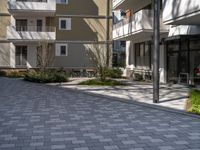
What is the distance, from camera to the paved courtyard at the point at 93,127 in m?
6.70

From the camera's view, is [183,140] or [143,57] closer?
[183,140]

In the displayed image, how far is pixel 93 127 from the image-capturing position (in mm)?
8281

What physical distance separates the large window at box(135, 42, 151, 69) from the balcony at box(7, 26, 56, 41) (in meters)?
8.83

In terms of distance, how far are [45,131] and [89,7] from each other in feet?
92.1

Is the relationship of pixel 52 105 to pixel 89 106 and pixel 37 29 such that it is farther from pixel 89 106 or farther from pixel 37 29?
pixel 37 29

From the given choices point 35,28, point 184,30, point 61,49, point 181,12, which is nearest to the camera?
point 181,12

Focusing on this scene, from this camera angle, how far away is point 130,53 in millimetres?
29422

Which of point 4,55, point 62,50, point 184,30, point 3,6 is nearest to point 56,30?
point 62,50

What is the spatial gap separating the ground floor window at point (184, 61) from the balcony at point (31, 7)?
1427 centimetres

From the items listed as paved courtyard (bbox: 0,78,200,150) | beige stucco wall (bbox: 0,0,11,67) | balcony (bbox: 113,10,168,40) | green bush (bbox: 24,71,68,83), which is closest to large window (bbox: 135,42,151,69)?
balcony (bbox: 113,10,168,40)

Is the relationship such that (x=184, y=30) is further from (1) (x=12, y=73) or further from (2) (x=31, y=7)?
(1) (x=12, y=73)

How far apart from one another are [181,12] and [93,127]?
9118 millimetres

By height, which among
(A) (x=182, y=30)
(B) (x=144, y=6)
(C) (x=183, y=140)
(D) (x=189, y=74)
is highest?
(B) (x=144, y=6)

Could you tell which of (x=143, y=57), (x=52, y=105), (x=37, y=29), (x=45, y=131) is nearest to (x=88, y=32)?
(x=37, y=29)
